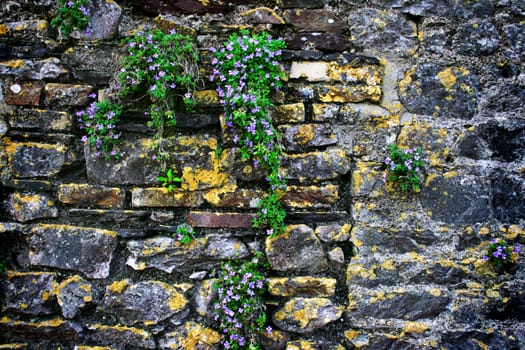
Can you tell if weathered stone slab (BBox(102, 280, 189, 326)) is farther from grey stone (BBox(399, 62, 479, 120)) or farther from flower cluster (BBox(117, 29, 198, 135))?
grey stone (BBox(399, 62, 479, 120))

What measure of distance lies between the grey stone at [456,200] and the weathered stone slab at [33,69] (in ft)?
6.20

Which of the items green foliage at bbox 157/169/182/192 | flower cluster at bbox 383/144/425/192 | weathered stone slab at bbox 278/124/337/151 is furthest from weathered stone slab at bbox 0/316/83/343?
flower cluster at bbox 383/144/425/192

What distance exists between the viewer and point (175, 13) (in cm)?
195

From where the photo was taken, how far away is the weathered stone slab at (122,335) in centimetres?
189

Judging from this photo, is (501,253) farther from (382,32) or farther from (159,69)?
(159,69)

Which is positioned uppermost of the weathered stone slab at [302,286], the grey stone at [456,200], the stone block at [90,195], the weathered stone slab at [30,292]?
the grey stone at [456,200]

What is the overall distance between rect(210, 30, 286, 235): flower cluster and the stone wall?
0.08m

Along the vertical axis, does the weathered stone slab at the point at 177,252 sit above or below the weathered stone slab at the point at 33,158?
below

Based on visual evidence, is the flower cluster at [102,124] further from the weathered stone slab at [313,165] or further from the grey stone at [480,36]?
the grey stone at [480,36]

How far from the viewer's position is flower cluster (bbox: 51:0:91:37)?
1892mm

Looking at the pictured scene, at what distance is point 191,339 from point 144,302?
0.29m

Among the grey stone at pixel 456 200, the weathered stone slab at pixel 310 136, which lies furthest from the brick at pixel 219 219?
the grey stone at pixel 456 200

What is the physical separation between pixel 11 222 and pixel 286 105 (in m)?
1.46

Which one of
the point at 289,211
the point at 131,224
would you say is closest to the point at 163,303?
the point at 131,224
